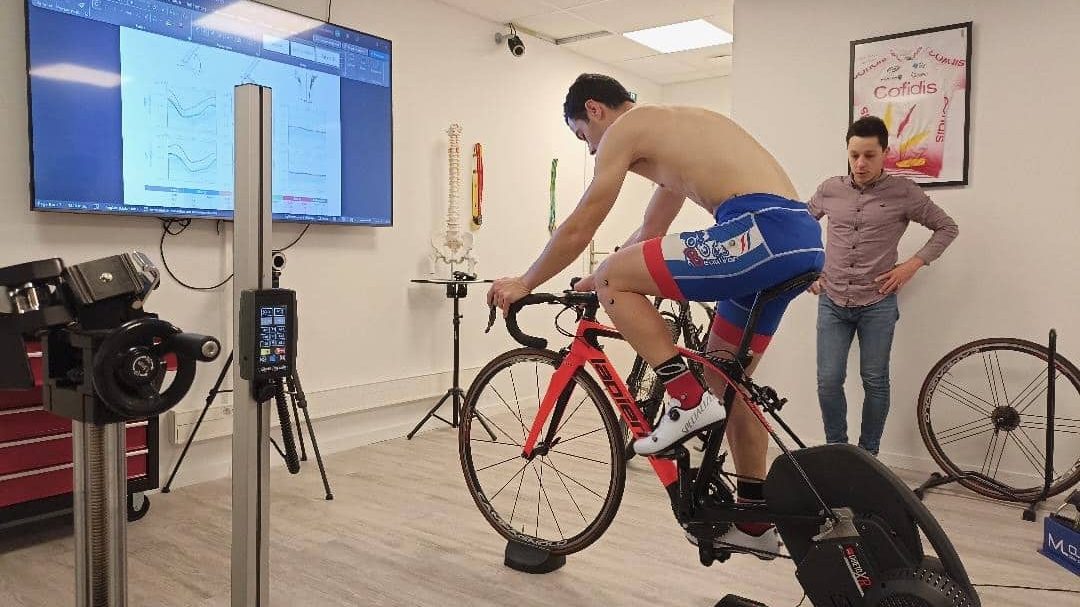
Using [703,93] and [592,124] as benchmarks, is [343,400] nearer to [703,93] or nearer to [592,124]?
[592,124]

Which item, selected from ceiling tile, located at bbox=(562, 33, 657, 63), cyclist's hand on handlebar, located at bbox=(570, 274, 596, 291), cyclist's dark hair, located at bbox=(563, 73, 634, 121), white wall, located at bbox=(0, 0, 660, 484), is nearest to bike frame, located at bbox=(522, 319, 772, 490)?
cyclist's hand on handlebar, located at bbox=(570, 274, 596, 291)

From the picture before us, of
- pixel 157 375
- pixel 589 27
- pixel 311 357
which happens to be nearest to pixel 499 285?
pixel 157 375

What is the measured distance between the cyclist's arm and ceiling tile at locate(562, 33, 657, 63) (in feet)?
11.8

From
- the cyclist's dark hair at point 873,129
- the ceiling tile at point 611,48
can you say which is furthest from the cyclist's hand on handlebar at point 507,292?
the ceiling tile at point 611,48

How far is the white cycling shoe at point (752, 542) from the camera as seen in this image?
1.98 metres

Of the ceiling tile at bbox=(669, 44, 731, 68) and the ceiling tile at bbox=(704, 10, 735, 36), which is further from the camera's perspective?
the ceiling tile at bbox=(669, 44, 731, 68)

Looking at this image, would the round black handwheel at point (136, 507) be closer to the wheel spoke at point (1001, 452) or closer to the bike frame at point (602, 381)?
the bike frame at point (602, 381)

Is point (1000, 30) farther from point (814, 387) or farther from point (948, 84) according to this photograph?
point (814, 387)

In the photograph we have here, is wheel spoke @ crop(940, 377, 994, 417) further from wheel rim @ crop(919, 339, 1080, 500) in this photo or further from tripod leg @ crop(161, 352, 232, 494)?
tripod leg @ crop(161, 352, 232, 494)

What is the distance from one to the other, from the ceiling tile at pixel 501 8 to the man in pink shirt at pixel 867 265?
84.7 inches

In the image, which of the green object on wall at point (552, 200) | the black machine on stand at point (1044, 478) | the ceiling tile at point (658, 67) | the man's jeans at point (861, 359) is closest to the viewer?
the black machine on stand at point (1044, 478)

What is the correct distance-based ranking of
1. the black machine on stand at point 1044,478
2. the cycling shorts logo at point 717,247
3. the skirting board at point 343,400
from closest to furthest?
the cycling shorts logo at point 717,247 < the black machine on stand at point 1044,478 < the skirting board at point 343,400

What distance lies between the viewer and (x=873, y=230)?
348 cm

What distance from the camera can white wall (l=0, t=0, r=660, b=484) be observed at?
3096mm
